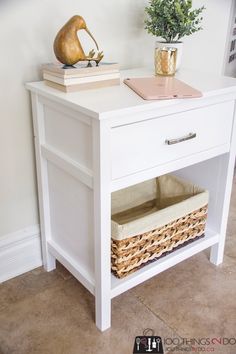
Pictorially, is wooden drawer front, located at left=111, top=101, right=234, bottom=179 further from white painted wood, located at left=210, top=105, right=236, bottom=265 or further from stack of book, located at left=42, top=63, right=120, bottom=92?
stack of book, located at left=42, top=63, right=120, bottom=92

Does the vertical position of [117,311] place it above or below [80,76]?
Answer: below

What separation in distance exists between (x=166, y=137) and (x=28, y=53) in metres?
0.49

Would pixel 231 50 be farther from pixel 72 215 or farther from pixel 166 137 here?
pixel 72 215

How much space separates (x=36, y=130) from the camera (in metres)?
1.20

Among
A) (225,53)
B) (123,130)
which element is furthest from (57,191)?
(225,53)

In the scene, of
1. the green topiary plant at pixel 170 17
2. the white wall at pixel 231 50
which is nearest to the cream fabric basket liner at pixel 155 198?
the green topiary plant at pixel 170 17

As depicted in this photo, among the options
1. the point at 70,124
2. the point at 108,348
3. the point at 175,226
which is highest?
the point at 70,124

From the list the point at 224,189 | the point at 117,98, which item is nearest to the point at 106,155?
the point at 117,98

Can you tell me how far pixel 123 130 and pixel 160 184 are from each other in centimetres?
55

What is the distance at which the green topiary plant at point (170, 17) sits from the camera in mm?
1251

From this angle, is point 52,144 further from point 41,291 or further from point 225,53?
point 225,53

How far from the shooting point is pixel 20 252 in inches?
53.9

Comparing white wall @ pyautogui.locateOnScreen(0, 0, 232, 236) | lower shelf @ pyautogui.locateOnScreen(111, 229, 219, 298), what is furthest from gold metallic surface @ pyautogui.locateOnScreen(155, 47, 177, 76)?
lower shelf @ pyautogui.locateOnScreen(111, 229, 219, 298)

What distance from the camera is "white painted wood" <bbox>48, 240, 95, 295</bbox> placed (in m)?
1.16
